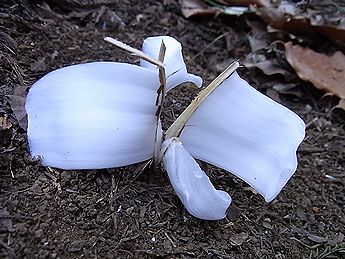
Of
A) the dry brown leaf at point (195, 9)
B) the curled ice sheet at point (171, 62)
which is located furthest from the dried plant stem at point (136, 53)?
the dry brown leaf at point (195, 9)

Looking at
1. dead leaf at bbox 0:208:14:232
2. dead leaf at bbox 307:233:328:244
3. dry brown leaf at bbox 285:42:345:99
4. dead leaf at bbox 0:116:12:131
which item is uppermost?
dead leaf at bbox 0:116:12:131

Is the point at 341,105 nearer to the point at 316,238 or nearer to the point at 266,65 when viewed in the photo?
the point at 266,65

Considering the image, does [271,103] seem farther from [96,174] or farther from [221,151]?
[96,174]

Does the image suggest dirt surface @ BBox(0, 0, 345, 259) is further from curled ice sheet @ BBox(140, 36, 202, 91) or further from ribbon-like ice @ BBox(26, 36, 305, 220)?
curled ice sheet @ BBox(140, 36, 202, 91)

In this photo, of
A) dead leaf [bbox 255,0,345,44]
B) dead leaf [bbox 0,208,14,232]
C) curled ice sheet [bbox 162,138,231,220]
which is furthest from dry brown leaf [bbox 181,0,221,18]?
dead leaf [bbox 0,208,14,232]

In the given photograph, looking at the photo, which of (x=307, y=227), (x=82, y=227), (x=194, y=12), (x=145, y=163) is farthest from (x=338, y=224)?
(x=194, y=12)

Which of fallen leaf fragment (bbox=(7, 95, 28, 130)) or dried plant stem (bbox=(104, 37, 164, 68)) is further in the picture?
fallen leaf fragment (bbox=(7, 95, 28, 130))
